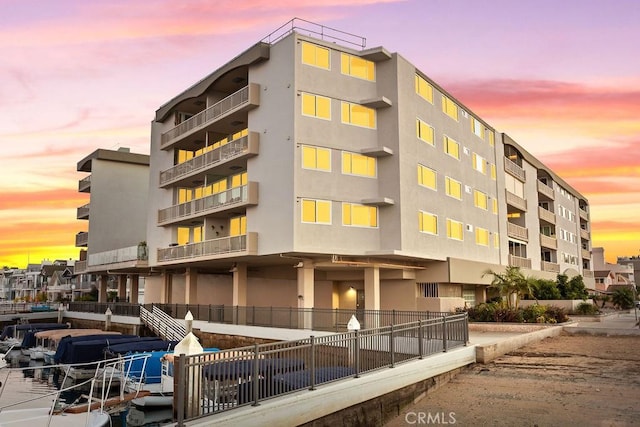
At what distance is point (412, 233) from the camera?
115 ft

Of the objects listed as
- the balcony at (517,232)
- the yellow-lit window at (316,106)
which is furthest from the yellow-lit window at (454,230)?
the yellow-lit window at (316,106)

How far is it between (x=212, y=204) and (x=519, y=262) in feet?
106

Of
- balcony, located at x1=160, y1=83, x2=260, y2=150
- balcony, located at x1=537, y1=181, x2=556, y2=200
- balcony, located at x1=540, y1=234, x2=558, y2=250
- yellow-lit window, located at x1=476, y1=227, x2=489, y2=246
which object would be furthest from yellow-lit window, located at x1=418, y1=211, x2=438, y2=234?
balcony, located at x1=537, y1=181, x2=556, y2=200

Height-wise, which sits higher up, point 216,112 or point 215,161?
point 216,112

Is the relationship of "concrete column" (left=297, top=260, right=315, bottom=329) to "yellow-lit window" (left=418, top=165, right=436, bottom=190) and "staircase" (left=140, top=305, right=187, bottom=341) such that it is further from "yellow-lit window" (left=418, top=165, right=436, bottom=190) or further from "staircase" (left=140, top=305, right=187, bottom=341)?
"yellow-lit window" (left=418, top=165, right=436, bottom=190)

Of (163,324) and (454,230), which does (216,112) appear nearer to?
(163,324)

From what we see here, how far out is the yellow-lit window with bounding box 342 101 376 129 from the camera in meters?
34.3

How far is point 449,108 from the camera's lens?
42.8m

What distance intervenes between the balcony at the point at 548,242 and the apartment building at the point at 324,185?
14148 millimetres

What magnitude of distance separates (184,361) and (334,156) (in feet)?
79.4

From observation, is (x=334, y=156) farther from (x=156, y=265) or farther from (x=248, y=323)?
(x=156, y=265)

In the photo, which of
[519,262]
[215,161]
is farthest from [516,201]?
[215,161]

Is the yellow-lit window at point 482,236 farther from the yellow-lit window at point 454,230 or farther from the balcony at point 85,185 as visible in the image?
the balcony at point 85,185

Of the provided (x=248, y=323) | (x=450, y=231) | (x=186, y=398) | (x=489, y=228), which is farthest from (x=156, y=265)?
(x=186, y=398)
